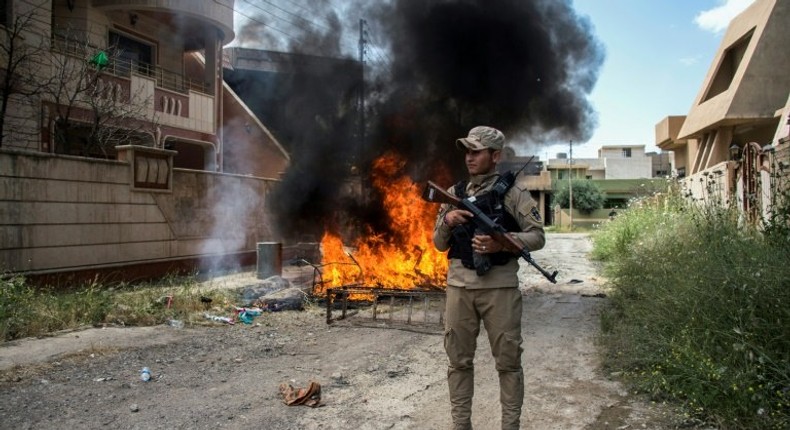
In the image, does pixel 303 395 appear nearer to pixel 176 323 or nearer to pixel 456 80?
pixel 176 323

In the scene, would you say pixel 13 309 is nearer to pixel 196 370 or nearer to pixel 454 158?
pixel 196 370

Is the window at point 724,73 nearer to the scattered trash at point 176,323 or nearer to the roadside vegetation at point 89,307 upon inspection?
the roadside vegetation at point 89,307

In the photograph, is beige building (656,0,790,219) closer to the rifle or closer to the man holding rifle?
the man holding rifle

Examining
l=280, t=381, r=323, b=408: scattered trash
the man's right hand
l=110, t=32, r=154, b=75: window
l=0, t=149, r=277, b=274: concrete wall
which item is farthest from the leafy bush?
the man's right hand

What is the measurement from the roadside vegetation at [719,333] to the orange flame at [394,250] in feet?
12.3

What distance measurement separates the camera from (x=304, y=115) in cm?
1248

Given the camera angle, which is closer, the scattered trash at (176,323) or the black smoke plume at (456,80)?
the scattered trash at (176,323)

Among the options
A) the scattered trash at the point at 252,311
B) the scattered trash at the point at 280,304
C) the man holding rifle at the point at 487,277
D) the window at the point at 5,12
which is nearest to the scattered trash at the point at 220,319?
the scattered trash at the point at 252,311

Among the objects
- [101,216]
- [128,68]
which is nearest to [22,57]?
[101,216]

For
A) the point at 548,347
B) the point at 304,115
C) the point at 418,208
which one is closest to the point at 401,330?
the point at 548,347

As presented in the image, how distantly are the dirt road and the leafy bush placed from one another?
39123mm

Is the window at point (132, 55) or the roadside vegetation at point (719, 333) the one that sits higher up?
the window at point (132, 55)

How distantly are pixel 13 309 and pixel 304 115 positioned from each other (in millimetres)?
7866

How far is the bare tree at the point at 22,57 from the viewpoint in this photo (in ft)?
29.9
